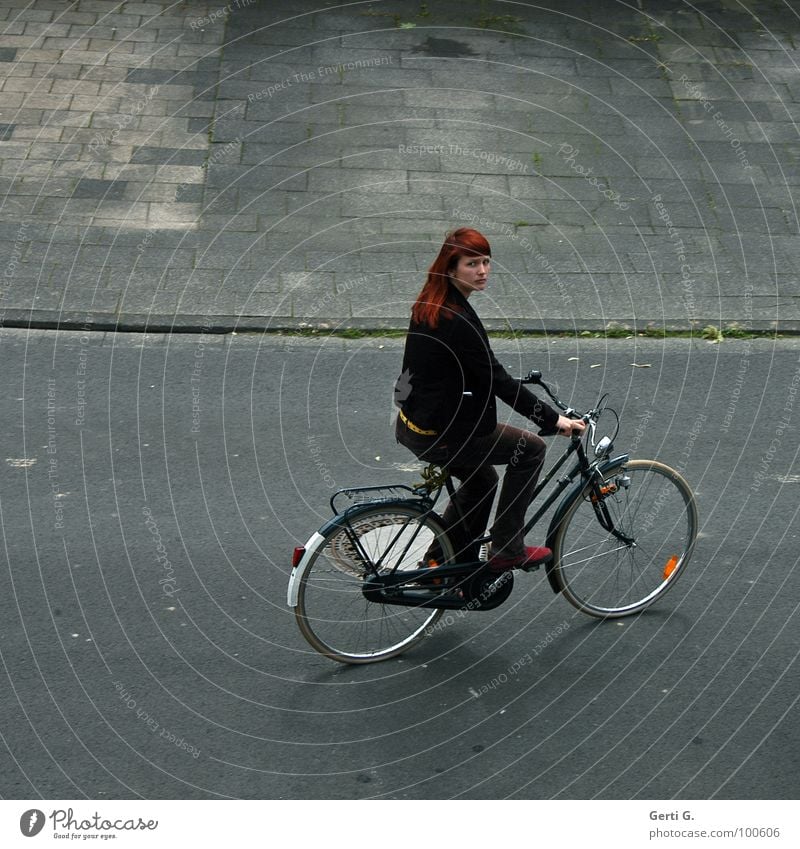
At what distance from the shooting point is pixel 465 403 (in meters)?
4.86

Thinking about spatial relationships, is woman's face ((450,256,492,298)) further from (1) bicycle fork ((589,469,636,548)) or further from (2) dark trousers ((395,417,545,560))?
(1) bicycle fork ((589,469,636,548))

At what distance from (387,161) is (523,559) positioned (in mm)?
5166

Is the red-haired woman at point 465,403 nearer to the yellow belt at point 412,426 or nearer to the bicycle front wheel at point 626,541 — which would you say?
Answer: the yellow belt at point 412,426

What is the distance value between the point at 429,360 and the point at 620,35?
8.09 m

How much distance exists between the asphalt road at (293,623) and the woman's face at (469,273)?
1699mm

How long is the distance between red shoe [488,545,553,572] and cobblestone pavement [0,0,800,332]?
9.88 feet

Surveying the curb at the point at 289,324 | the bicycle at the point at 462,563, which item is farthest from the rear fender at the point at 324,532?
the curb at the point at 289,324

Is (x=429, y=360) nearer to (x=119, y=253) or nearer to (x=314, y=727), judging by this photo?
(x=314, y=727)

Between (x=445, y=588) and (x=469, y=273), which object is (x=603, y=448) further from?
(x=469, y=273)

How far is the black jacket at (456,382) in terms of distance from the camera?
4703 millimetres

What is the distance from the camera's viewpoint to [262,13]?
38.6 feet

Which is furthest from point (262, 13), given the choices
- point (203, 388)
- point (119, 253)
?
point (203, 388)

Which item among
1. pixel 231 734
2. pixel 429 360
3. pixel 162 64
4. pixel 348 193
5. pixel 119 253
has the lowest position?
pixel 231 734

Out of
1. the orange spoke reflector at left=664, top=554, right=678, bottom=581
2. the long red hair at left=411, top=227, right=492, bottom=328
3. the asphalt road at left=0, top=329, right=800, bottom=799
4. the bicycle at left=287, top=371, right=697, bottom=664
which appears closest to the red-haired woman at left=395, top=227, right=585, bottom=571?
the long red hair at left=411, top=227, right=492, bottom=328
